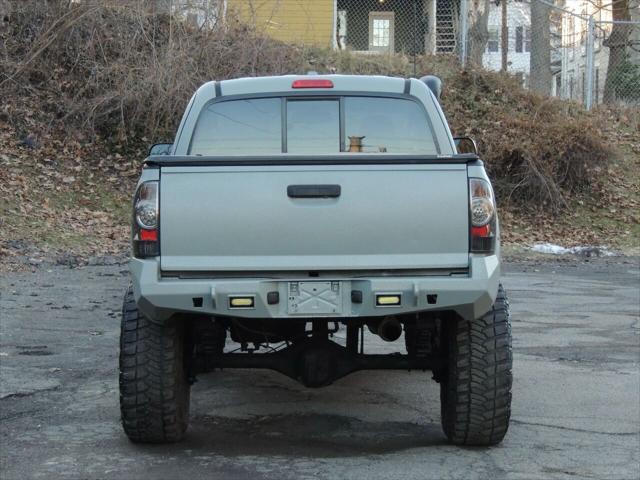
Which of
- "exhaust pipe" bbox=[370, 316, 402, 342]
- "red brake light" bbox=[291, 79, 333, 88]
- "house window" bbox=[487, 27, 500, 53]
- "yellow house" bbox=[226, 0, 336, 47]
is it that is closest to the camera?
"exhaust pipe" bbox=[370, 316, 402, 342]

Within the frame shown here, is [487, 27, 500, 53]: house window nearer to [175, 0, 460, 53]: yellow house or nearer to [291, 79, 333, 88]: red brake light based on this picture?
[175, 0, 460, 53]: yellow house

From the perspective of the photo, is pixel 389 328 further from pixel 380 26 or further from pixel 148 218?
pixel 380 26

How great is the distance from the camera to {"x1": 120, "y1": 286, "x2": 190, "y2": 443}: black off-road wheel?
229 inches

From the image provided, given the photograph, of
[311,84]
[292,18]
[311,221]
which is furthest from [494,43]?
[311,221]

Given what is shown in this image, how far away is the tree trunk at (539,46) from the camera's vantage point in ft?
86.7

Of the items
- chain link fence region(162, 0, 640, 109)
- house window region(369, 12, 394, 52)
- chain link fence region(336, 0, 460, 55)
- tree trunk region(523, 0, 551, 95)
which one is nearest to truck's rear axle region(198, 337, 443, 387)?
chain link fence region(162, 0, 640, 109)

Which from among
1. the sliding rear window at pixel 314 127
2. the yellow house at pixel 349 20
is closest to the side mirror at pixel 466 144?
the sliding rear window at pixel 314 127

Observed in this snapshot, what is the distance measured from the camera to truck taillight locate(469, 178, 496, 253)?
550 centimetres

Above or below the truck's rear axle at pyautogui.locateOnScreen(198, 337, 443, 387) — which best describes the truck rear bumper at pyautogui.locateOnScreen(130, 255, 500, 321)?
above

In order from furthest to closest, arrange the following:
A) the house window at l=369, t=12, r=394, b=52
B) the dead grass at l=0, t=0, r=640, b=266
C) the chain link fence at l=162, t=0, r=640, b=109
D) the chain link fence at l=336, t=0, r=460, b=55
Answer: the house window at l=369, t=12, r=394, b=52 → the chain link fence at l=336, t=0, r=460, b=55 → the chain link fence at l=162, t=0, r=640, b=109 → the dead grass at l=0, t=0, r=640, b=266

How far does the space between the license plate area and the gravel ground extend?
0.80 m

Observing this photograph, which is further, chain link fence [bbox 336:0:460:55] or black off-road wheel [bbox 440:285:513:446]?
chain link fence [bbox 336:0:460:55]

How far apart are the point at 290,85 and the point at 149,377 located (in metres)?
2.19

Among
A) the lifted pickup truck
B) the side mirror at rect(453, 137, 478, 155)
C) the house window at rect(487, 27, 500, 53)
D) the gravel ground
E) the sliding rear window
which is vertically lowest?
the gravel ground
